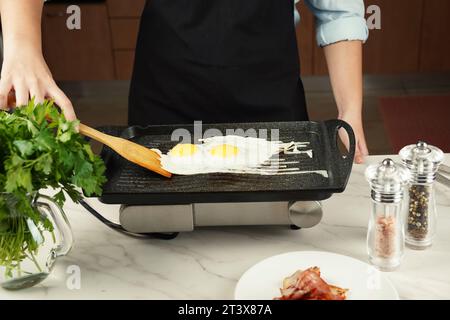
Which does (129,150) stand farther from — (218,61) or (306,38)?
(306,38)

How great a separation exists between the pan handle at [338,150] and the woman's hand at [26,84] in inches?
20.1

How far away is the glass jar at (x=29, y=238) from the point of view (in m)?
0.92

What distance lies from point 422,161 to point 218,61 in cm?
77

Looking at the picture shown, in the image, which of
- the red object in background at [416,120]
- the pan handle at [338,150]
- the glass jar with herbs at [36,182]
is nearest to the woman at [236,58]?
the pan handle at [338,150]

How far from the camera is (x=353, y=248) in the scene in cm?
109

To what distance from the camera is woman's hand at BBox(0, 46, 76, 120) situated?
1.17 metres

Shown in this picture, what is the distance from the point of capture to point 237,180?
3.58ft

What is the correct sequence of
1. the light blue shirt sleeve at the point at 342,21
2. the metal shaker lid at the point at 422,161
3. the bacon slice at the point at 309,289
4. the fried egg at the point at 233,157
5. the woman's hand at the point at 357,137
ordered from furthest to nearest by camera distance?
the light blue shirt sleeve at the point at 342,21 < the woman's hand at the point at 357,137 < the fried egg at the point at 233,157 < the metal shaker lid at the point at 422,161 < the bacon slice at the point at 309,289

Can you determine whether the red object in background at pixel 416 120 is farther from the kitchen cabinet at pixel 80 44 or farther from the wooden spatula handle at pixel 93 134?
the wooden spatula handle at pixel 93 134

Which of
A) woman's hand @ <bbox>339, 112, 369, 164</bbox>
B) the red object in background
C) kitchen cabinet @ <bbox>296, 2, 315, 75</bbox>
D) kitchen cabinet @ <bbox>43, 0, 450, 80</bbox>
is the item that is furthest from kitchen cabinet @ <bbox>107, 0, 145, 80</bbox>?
woman's hand @ <bbox>339, 112, 369, 164</bbox>

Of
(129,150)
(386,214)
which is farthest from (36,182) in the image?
(386,214)
